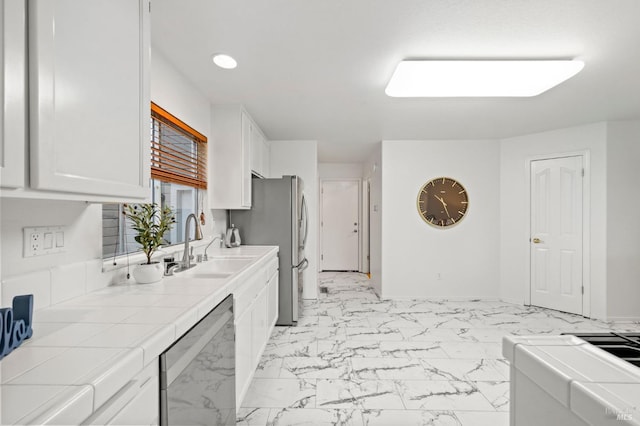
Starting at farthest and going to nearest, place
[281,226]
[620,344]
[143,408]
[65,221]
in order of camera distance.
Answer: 1. [281,226]
2. [65,221]
3. [143,408]
4. [620,344]

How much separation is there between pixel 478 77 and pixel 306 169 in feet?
8.77

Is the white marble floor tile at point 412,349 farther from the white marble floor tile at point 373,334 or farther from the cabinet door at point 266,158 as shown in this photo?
the cabinet door at point 266,158

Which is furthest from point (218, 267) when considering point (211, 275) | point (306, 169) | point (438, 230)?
point (438, 230)

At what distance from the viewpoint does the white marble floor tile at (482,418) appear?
1.82 m

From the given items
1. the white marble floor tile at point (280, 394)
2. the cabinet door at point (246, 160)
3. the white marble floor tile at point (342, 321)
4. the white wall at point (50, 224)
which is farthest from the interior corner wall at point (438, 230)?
the white wall at point (50, 224)

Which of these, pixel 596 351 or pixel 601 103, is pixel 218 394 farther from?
pixel 601 103

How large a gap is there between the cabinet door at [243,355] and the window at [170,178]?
79cm

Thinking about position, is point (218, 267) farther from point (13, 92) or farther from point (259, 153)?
point (259, 153)

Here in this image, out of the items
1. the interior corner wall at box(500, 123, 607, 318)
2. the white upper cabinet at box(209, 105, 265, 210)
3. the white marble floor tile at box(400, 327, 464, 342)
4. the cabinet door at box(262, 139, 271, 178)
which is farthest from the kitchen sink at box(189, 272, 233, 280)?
the interior corner wall at box(500, 123, 607, 318)

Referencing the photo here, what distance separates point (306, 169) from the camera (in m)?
4.46

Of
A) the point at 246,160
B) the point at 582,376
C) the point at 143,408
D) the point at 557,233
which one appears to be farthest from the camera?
→ the point at 557,233

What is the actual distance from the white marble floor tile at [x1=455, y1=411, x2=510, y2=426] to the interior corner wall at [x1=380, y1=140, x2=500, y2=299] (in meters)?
2.51

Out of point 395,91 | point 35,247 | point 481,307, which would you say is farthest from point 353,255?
point 35,247

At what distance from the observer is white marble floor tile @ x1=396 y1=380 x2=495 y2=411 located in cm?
198
